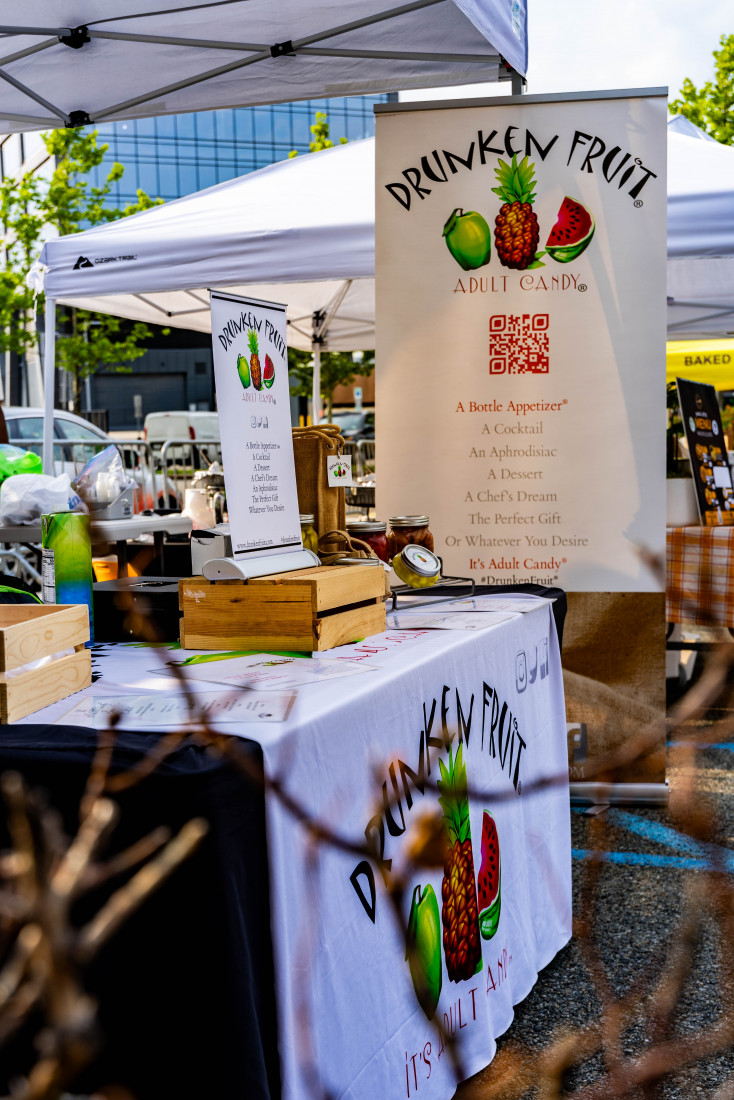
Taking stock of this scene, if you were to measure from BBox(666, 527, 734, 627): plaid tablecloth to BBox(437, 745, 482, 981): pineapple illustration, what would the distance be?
2.37 meters

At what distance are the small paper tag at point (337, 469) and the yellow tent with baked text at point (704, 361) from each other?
32.7 ft

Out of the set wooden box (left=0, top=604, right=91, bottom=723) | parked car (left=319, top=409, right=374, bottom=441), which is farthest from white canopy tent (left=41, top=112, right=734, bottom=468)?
parked car (left=319, top=409, right=374, bottom=441)

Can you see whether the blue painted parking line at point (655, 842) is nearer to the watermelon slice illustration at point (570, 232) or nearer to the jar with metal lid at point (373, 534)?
the jar with metal lid at point (373, 534)

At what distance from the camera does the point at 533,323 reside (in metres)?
3.13

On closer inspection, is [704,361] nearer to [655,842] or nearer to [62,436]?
[62,436]

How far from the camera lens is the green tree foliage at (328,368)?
1658 cm

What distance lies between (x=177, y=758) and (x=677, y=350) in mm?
11151

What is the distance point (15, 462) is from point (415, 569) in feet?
6.26

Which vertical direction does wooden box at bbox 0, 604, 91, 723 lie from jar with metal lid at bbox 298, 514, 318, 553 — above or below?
below

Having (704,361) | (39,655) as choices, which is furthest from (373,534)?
(704,361)

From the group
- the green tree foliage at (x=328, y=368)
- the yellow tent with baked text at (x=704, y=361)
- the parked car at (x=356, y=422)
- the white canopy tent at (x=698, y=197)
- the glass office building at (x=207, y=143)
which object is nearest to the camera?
the white canopy tent at (x=698, y=197)

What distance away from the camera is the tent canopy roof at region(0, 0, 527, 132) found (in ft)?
11.0

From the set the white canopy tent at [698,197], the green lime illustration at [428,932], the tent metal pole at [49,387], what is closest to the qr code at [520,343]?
the white canopy tent at [698,197]

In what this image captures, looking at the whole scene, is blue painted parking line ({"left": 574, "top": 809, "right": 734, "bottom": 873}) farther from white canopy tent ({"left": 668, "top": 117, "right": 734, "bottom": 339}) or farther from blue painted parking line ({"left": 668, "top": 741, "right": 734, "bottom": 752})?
blue painted parking line ({"left": 668, "top": 741, "right": 734, "bottom": 752})
